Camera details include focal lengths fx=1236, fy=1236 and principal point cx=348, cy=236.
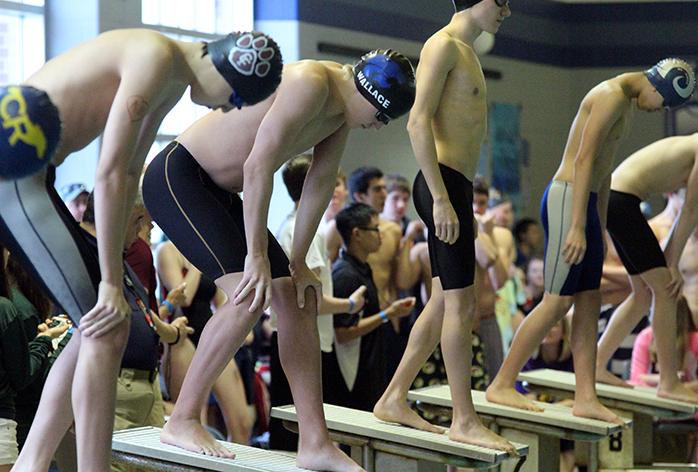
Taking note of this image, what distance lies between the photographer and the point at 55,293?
343 cm

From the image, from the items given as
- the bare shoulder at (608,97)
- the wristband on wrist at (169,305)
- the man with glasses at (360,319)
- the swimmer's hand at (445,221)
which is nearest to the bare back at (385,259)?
the man with glasses at (360,319)

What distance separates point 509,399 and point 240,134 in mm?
2069

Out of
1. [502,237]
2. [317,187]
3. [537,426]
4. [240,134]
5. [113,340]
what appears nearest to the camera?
[113,340]

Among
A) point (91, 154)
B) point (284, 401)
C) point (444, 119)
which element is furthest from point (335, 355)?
point (91, 154)

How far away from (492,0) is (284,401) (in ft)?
8.77

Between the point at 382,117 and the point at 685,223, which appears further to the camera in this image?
the point at 685,223

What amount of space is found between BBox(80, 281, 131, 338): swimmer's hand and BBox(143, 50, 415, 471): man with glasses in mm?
637

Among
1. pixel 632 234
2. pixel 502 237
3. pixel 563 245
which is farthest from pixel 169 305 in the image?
pixel 502 237

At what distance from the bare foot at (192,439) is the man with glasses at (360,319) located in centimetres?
254

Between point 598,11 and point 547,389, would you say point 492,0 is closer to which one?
point 547,389

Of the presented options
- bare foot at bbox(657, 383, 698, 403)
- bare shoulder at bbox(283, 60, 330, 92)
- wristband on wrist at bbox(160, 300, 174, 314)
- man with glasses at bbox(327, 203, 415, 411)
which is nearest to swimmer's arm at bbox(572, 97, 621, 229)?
bare foot at bbox(657, 383, 698, 403)

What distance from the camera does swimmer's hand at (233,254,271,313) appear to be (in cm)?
389

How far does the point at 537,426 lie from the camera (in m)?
5.40

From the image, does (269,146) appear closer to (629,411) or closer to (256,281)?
(256,281)
